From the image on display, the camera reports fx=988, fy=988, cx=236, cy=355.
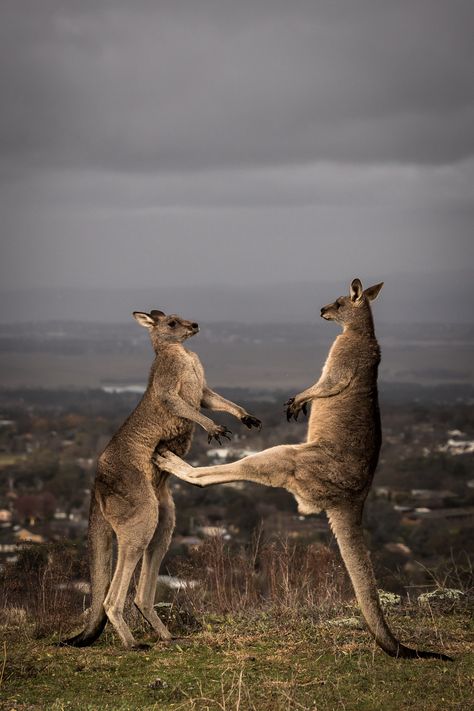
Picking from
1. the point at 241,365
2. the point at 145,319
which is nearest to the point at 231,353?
the point at 241,365

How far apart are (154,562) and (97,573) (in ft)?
1.93

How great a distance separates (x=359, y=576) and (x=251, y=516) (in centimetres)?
3266

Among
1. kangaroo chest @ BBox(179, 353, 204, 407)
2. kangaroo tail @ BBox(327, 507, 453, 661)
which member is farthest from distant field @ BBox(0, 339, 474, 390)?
kangaroo tail @ BBox(327, 507, 453, 661)

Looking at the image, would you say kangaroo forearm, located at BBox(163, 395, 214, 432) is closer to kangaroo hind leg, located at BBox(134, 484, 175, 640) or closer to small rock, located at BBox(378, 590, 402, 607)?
kangaroo hind leg, located at BBox(134, 484, 175, 640)

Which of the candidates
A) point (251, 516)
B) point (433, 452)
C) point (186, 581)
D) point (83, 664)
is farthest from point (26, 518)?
point (83, 664)

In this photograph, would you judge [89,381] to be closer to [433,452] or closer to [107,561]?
[433,452]

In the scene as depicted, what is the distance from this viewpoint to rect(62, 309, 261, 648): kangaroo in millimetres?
8852

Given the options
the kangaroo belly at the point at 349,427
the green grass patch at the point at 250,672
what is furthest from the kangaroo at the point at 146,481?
the kangaroo belly at the point at 349,427

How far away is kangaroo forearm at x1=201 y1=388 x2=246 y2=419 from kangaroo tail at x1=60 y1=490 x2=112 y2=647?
5.00 ft

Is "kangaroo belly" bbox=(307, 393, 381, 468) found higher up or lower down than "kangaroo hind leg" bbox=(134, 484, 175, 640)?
higher up

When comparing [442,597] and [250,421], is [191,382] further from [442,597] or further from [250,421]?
[442,597]

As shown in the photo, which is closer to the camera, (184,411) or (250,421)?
(184,411)

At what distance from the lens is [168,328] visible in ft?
32.1

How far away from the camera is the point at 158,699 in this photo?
7.46 meters
